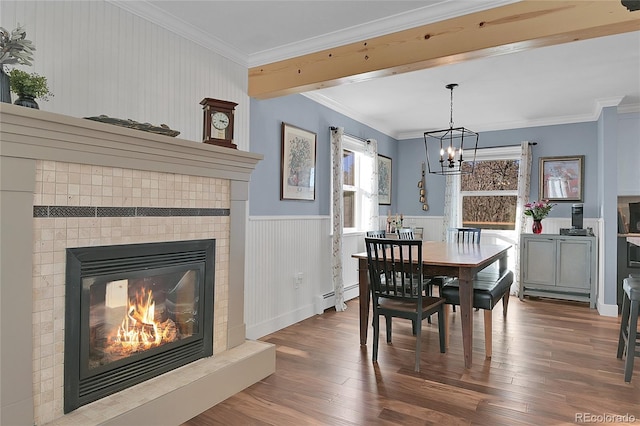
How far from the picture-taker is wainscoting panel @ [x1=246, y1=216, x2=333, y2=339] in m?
3.61

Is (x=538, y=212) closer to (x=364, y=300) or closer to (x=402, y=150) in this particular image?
(x=402, y=150)

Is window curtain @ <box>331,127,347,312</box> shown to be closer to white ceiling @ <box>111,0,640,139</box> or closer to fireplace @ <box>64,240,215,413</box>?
white ceiling @ <box>111,0,640,139</box>

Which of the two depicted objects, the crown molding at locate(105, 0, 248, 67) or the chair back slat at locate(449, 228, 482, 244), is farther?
the chair back slat at locate(449, 228, 482, 244)

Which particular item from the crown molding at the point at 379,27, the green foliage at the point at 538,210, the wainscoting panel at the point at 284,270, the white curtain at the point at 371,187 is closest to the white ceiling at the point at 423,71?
the crown molding at the point at 379,27

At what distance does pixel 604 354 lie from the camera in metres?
3.25

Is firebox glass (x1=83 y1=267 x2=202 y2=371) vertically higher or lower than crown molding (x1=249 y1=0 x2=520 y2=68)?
lower

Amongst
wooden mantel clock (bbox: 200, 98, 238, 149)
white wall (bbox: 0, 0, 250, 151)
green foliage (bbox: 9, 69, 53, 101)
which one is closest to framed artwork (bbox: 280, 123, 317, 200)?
white wall (bbox: 0, 0, 250, 151)

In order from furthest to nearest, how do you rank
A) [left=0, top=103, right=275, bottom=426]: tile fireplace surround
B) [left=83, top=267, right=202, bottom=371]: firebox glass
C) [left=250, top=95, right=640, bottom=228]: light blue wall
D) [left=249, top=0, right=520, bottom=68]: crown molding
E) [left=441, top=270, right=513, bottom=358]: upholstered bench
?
[left=250, top=95, right=640, bottom=228]: light blue wall, [left=441, top=270, right=513, bottom=358]: upholstered bench, [left=249, top=0, right=520, bottom=68]: crown molding, [left=83, top=267, right=202, bottom=371]: firebox glass, [left=0, top=103, right=275, bottom=426]: tile fireplace surround

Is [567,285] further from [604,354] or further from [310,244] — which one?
[310,244]

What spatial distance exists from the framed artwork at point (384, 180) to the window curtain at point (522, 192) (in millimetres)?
1882

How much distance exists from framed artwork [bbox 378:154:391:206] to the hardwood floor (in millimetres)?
2650

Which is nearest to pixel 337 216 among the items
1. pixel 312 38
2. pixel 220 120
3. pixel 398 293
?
pixel 398 293

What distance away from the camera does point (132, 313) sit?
2.22 meters

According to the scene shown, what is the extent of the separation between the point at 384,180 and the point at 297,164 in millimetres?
2457
